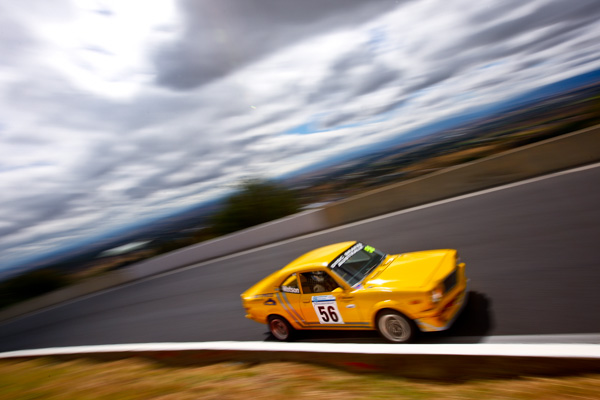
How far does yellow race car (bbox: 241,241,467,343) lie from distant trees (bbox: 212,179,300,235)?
1400 centimetres

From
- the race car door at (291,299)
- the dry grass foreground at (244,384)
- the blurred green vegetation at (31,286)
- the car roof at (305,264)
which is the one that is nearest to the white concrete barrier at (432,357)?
the dry grass foreground at (244,384)

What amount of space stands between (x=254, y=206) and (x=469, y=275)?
49.3 ft

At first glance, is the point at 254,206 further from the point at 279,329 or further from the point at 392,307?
the point at 392,307

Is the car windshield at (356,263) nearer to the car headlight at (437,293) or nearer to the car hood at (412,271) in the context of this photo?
the car hood at (412,271)

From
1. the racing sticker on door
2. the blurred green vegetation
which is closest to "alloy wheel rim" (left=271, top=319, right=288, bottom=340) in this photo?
the racing sticker on door

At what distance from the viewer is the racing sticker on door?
534 centimetres

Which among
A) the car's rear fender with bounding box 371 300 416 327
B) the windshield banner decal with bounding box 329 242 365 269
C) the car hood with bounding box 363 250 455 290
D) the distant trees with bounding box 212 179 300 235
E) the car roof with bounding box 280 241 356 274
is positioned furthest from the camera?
the distant trees with bounding box 212 179 300 235

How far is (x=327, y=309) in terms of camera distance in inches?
214

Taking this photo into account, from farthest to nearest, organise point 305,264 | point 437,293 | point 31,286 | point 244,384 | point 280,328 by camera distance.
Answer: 1. point 31,286
2. point 280,328
3. point 305,264
4. point 437,293
5. point 244,384

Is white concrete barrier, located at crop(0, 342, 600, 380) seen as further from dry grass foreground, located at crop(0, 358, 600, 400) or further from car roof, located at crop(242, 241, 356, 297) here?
car roof, located at crop(242, 241, 356, 297)

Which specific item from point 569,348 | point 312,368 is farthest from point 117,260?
point 569,348

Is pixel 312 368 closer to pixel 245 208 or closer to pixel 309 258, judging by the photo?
pixel 309 258

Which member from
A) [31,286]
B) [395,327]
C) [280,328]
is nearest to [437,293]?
[395,327]

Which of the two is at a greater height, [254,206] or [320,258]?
[254,206]
